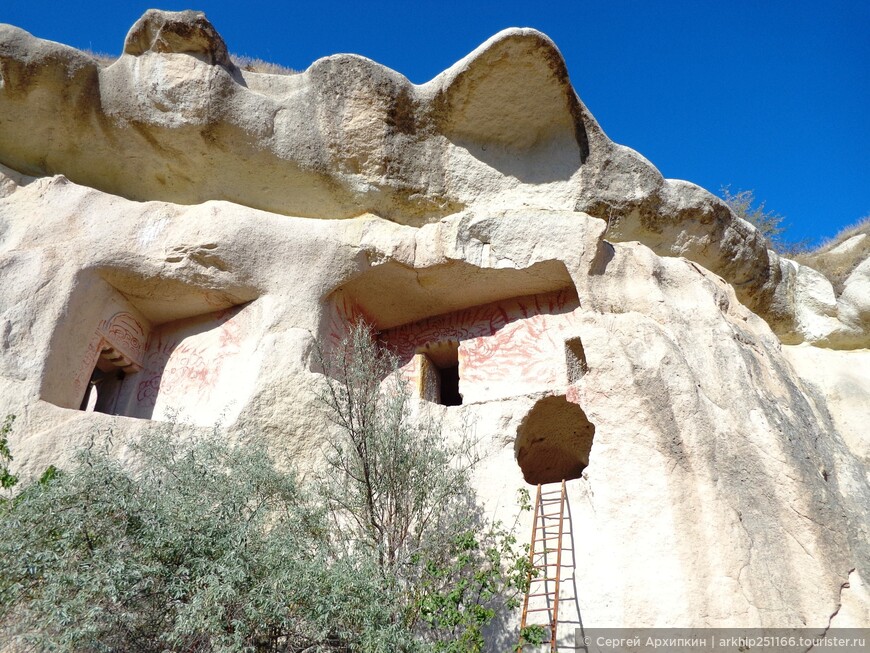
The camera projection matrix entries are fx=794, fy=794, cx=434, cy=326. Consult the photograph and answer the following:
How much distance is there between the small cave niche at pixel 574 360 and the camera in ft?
20.7

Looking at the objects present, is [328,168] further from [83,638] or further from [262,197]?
[83,638]

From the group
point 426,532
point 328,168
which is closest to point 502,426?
point 426,532

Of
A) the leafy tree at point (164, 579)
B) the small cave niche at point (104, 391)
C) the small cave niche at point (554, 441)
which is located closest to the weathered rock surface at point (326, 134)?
the small cave niche at point (104, 391)

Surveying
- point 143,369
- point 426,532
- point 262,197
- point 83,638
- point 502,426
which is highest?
point 262,197

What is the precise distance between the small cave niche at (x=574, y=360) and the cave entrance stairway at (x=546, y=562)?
1.12m

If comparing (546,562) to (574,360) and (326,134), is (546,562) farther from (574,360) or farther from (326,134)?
(326,134)

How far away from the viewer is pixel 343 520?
5.29 m

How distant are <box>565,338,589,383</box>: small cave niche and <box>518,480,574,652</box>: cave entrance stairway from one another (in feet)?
3.66

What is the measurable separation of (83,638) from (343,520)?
73.9 inches

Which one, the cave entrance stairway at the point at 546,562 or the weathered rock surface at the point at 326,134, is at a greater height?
the weathered rock surface at the point at 326,134

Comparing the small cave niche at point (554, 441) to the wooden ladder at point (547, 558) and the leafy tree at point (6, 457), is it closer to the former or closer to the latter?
the wooden ladder at point (547, 558)

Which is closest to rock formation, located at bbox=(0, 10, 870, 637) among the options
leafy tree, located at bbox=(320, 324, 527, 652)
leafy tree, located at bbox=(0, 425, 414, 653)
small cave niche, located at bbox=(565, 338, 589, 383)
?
Answer: small cave niche, located at bbox=(565, 338, 589, 383)

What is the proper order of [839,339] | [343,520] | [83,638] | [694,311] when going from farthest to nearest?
[839,339]
[694,311]
[343,520]
[83,638]

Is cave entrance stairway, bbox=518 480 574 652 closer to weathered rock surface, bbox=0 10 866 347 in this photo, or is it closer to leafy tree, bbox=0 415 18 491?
weathered rock surface, bbox=0 10 866 347
